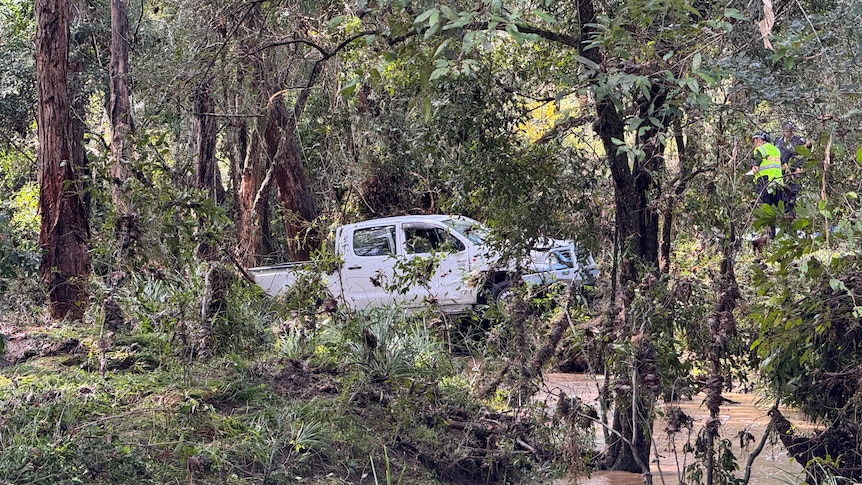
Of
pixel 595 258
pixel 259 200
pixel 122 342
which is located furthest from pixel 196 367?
pixel 259 200

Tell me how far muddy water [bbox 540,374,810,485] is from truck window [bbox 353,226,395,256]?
3.94 meters

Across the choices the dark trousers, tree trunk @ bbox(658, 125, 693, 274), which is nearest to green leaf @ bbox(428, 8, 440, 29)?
the dark trousers

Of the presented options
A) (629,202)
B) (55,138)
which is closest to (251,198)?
(55,138)

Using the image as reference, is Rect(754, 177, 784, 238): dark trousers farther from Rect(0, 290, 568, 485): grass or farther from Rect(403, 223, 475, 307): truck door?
Rect(403, 223, 475, 307): truck door

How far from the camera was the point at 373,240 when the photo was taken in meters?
13.2

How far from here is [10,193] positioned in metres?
16.5

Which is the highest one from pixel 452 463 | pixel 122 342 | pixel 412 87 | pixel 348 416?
pixel 412 87

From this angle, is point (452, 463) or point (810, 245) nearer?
point (810, 245)

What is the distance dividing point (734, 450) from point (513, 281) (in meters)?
2.86

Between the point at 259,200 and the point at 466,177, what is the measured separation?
930 centimetres

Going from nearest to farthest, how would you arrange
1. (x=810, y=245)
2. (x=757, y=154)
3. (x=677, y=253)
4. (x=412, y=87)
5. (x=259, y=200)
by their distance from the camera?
(x=810, y=245), (x=757, y=154), (x=412, y=87), (x=677, y=253), (x=259, y=200)

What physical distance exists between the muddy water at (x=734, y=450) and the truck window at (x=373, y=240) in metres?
3.94

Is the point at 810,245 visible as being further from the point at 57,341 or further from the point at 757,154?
the point at 57,341

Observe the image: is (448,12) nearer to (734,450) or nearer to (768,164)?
(768,164)
